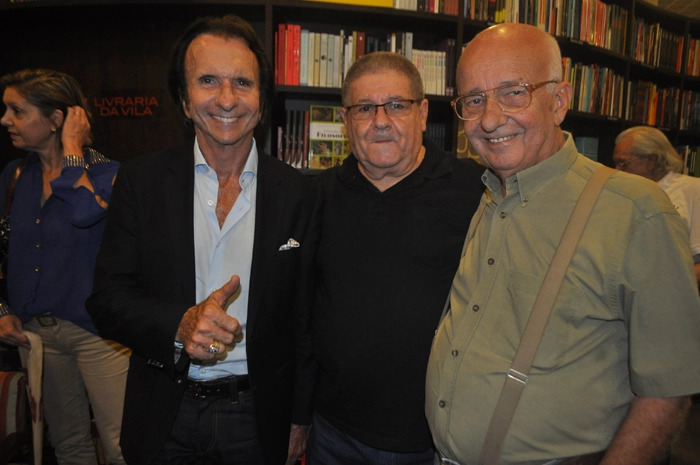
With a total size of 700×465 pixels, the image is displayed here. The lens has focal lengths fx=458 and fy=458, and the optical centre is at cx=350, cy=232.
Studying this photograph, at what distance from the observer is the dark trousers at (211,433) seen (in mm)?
1447

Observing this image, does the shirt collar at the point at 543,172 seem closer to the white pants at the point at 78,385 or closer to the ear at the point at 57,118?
the white pants at the point at 78,385

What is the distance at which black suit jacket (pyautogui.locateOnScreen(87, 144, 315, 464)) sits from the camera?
4.43 feet

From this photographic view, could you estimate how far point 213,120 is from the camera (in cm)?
152

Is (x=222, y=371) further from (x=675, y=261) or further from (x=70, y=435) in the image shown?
(x=70, y=435)

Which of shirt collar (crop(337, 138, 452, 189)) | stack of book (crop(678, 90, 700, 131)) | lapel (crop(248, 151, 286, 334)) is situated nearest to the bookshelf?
shirt collar (crop(337, 138, 452, 189))

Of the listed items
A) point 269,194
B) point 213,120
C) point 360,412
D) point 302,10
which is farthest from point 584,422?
point 302,10

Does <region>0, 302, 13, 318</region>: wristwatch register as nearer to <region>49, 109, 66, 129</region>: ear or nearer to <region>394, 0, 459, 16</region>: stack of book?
<region>49, 109, 66, 129</region>: ear

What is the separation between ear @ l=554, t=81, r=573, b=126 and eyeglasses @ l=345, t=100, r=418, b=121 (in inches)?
22.5

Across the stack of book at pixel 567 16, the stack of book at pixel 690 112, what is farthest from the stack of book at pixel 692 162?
the stack of book at pixel 567 16

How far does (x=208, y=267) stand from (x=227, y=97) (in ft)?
1.84

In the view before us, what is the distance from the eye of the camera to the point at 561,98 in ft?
4.11

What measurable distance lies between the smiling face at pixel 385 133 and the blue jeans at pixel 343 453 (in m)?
0.94

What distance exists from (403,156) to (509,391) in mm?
901

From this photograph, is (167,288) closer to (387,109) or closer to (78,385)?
(387,109)
